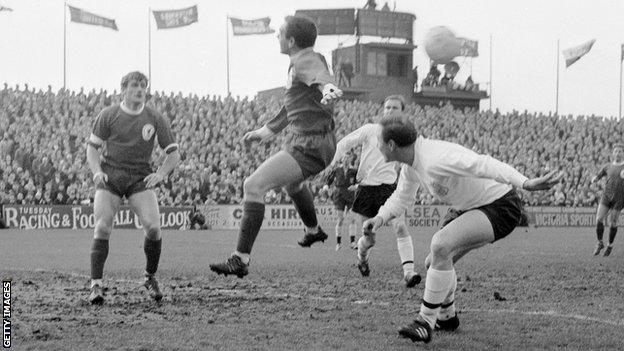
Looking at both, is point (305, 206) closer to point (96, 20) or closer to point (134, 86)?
point (134, 86)

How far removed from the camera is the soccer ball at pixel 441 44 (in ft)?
184

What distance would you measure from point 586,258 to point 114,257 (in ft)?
29.3

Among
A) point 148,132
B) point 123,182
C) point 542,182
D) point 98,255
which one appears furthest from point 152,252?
point 542,182

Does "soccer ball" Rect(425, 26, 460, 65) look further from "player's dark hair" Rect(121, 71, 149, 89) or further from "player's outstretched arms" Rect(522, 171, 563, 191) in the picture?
"player's outstretched arms" Rect(522, 171, 563, 191)

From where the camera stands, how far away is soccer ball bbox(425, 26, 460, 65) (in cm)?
5600

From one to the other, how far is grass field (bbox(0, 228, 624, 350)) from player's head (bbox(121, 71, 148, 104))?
2.09 meters

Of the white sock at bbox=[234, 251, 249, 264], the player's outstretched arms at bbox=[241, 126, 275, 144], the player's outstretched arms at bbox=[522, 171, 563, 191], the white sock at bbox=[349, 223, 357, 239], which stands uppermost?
the player's outstretched arms at bbox=[241, 126, 275, 144]

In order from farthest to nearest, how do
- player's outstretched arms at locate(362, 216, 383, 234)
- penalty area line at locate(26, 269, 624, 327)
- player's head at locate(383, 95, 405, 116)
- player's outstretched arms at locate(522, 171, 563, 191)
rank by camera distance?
player's head at locate(383, 95, 405, 116), penalty area line at locate(26, 269, 624, 327), player's outstretched arms at locate(362, 216, 383, 234), player's outstretched arms at locate(522, 171, 563, 191)

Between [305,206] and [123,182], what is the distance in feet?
6.24

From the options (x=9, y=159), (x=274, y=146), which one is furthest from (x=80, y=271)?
(x=274, y=146)

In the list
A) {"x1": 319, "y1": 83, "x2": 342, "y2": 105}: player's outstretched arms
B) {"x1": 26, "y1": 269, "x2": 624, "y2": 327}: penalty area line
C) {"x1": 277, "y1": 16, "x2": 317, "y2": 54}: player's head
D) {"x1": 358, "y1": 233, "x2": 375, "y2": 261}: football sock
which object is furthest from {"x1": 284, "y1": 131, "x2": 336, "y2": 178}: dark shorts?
{"x1": 358, "y1": 233, "x2": 375, "y2": 261}: football sock

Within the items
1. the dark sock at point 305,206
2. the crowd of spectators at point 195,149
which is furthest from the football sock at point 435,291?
the crowd of spectators at point 195,149

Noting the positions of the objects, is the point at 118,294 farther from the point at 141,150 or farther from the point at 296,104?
the point at 296,104

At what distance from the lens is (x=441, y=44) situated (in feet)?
184
